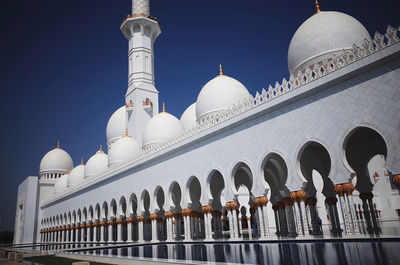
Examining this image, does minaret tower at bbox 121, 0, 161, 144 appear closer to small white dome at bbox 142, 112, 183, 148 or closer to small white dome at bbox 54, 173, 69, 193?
small white dome at bbox 142, 112, 183, 148

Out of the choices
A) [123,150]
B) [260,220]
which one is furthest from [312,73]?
[123,150]

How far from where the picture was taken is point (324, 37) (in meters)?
10.7

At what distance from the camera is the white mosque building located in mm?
7645

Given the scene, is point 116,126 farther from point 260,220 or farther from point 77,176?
point 260,220

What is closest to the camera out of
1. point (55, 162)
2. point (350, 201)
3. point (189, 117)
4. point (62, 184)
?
point (350, 201)

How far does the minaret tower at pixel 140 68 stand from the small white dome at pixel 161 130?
3636 mm

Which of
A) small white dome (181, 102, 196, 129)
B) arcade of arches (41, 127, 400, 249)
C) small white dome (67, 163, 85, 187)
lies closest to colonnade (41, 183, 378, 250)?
arcade of arches (41, 127, 400, 249)

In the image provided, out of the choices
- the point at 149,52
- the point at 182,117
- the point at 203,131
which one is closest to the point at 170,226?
the point at 203,131

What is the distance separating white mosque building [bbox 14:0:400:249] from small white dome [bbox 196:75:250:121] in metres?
0.05

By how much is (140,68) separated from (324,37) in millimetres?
13541

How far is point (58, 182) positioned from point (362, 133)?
26.0 metres

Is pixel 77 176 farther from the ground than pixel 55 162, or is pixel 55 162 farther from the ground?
pixel 55 162

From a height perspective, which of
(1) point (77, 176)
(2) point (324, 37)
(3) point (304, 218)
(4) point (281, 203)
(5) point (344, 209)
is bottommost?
(3) point (304, 218)

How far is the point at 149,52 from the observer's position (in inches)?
866
